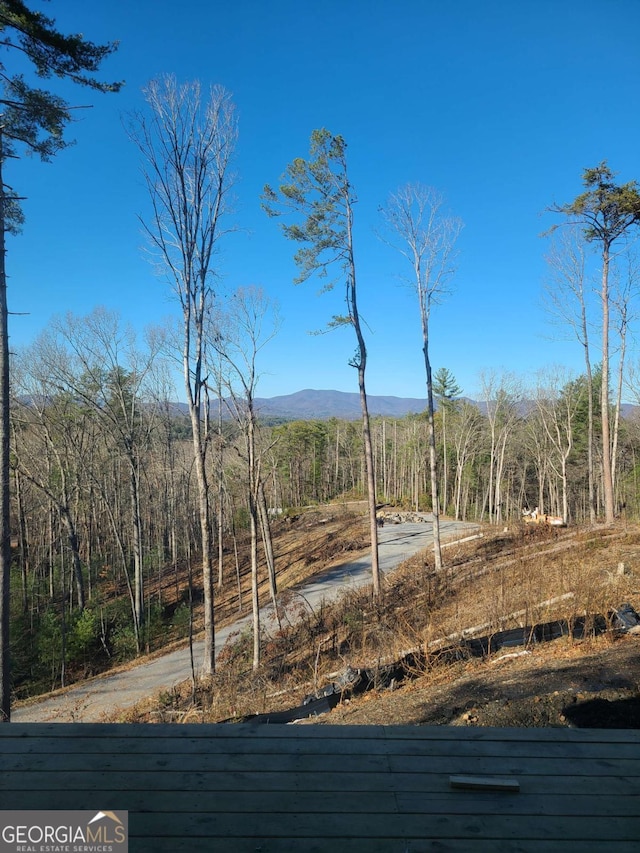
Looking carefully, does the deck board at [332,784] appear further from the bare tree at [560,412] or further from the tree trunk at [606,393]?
the bare tree at [560,412]

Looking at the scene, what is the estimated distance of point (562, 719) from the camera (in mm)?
3768

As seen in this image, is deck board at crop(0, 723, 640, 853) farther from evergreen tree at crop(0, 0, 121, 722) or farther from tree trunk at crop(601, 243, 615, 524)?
tree trunk at crop(601, 243, 615, 524)

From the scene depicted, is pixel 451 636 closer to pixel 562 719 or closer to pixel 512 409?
pixel 562 719

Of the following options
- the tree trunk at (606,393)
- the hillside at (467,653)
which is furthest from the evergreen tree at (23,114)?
the tree trunk at (606,393)

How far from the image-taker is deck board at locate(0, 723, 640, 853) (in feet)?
4.57

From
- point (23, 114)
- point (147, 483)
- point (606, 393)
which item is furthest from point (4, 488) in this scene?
point (147, 483)

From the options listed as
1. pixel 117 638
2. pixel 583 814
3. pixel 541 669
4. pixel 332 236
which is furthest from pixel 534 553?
pixel 117 638

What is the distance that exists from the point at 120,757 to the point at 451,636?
6.45 metres

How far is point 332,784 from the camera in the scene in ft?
5.30

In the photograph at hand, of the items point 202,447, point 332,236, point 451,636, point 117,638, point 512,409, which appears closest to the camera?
point 451,636

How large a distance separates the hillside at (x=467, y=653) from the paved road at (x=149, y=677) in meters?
1.31

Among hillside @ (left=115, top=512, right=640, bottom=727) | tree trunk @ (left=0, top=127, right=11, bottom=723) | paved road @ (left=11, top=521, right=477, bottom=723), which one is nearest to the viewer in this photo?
hillside @ (left=115, top=512, right=640, bottom=727)

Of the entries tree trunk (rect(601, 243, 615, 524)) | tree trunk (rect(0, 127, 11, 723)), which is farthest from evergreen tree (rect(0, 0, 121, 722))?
tree trunk (rect(601, 243, 615, 524))

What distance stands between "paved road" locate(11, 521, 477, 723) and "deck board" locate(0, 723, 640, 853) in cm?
789
